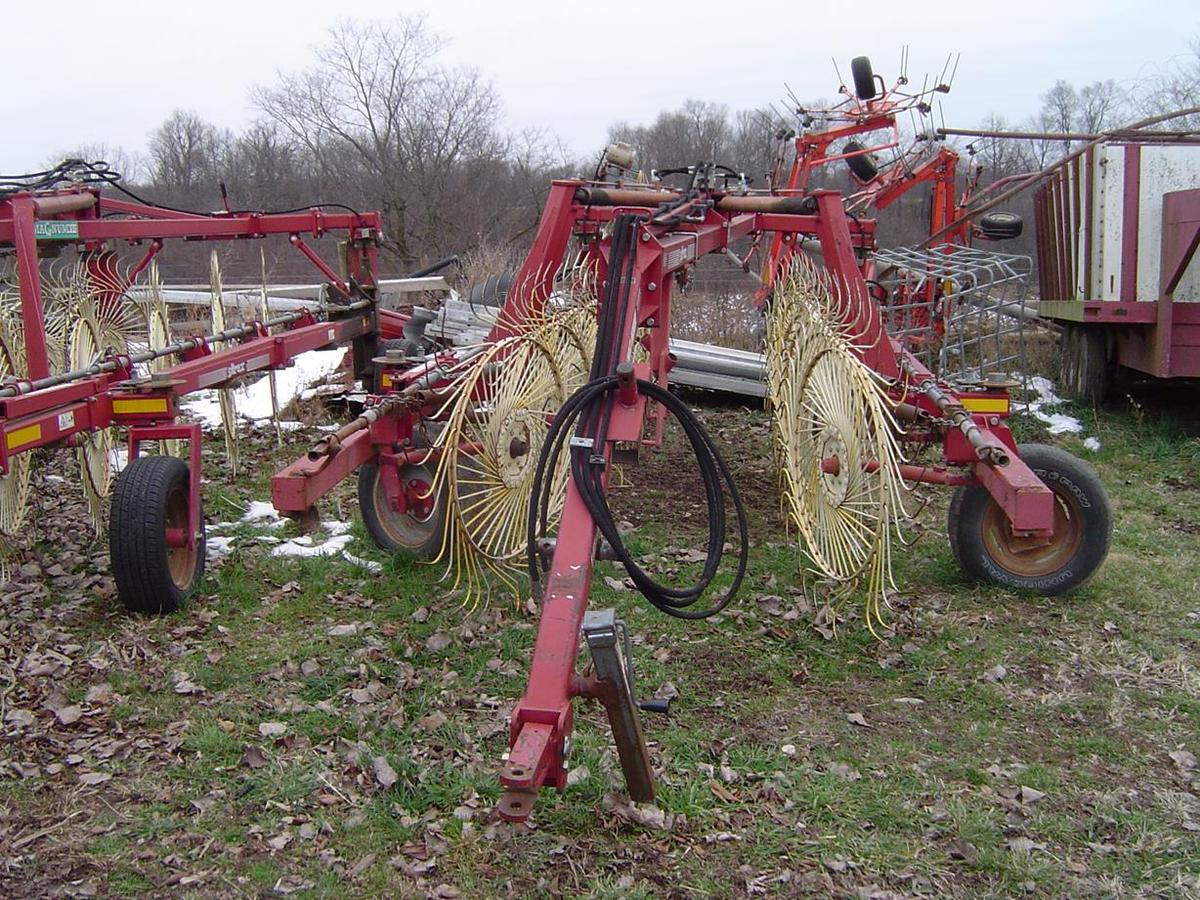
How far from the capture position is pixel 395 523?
630cm

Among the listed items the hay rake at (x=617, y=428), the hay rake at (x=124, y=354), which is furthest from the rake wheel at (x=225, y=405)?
the hay rake at (x=617, y=428)

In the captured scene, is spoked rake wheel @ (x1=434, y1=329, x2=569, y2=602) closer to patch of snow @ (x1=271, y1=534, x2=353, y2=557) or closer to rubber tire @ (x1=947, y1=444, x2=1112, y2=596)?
patch of snow @ (x1=271, y1=534, x2=353, y2=557)

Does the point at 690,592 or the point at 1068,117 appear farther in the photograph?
the point at 1068,117

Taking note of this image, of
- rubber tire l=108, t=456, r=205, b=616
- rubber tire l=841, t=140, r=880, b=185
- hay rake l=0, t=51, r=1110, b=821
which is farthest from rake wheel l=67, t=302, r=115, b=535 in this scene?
rubber tire l=841, t=140, r=880, b=185

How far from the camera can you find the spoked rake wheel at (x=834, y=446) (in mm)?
4719

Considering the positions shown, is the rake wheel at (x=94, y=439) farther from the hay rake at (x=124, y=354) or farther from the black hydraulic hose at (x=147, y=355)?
the black hydraulic hose at (x=147, y=355)

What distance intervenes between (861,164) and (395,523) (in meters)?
6.92

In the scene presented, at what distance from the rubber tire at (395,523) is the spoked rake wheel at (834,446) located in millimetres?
1933

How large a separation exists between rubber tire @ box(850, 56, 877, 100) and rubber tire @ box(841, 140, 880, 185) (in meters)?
0.56

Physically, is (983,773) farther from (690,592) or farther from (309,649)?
(309,649)

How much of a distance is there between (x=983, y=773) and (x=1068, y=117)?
1598 inches

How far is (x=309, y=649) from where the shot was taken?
5.12 meters

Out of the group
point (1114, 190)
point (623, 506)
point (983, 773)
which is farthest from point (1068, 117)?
point (983, 773)

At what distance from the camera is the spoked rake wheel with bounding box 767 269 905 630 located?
4.72 metres
